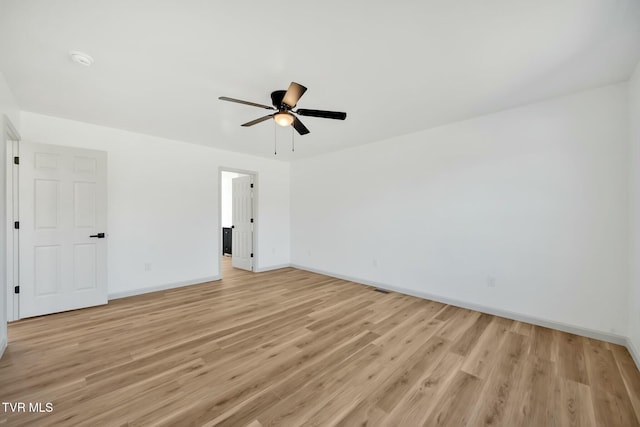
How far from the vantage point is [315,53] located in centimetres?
203

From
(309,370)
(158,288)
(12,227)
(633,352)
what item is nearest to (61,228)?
(12,227)

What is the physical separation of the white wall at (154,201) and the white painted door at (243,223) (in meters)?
0.72

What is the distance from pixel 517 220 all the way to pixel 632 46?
177 cm

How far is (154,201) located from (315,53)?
3.65 m

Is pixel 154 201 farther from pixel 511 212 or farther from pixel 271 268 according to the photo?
pixel 511 212

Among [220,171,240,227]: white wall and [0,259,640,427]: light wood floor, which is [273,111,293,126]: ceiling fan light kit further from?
[220,171,240,227]: white wall

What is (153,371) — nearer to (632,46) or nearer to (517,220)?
(517,220)

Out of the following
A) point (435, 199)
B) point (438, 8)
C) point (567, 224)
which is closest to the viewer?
point (438, 8)

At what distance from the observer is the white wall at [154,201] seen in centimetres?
368

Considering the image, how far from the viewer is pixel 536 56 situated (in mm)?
2072

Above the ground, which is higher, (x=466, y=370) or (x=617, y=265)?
(x=617, y=265)

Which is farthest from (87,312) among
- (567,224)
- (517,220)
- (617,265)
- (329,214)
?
(617,265)

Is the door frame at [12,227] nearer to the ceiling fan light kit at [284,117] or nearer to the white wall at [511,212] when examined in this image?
the ceiling fan light kit at [284,117]

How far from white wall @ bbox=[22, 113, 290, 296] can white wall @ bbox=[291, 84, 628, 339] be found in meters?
2.86
